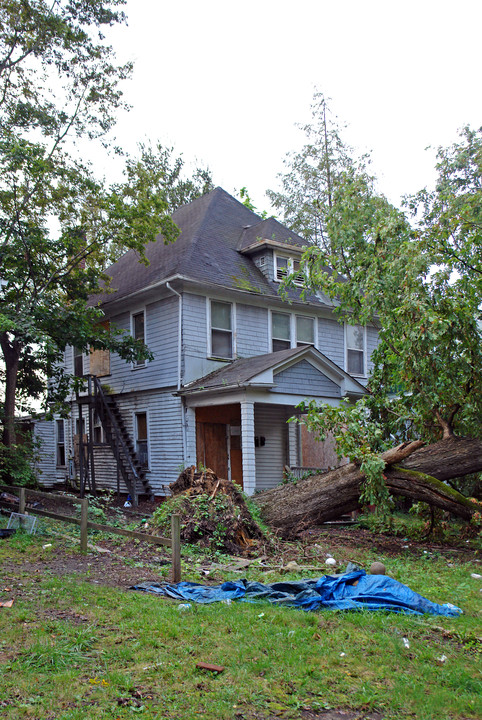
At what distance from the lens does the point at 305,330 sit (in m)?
18.5

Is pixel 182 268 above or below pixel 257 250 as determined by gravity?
below

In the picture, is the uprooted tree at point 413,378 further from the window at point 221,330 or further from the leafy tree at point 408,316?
the window at point 221,330

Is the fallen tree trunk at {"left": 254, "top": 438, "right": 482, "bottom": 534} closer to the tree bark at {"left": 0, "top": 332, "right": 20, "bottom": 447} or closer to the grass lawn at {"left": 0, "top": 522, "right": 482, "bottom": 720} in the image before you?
the grass lawn at {"left": 0, "top": 522, "right": 482, "bottom": 720}

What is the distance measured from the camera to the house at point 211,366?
49.2ft

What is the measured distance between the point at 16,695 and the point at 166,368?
12232 mm

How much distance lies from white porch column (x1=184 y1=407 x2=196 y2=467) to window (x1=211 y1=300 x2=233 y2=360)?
1811 millimetres

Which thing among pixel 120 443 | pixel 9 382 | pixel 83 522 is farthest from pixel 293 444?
pixel 83 522

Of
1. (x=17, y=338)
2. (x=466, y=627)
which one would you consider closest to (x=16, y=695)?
(x=466, y=627)

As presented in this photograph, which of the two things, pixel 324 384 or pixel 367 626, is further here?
pixel 324 384

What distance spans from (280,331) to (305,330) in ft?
3.56

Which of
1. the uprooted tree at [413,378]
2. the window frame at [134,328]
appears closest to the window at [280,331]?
the window frame at [134,328]

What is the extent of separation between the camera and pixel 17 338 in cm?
1316

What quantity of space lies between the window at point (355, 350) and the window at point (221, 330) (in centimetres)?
515

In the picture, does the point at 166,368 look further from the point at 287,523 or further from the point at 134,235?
the point at 287,523
